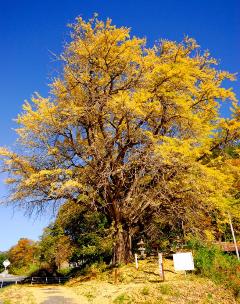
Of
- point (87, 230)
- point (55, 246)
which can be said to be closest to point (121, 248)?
point (87, 230)

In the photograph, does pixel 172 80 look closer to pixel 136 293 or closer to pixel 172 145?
pixel 172 145

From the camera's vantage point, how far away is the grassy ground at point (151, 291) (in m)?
10.2

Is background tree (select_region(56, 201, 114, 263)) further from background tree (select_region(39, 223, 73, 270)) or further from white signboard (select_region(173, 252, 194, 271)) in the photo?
white signboard (select_region(173, 252, 194, 271))

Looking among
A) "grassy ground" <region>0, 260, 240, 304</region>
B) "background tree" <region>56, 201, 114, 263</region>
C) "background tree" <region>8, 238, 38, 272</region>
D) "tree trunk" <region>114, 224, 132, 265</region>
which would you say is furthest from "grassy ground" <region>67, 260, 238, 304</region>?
"background tree" <region>8, 238, 38, 272</region>

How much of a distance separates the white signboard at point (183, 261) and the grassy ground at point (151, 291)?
1.51ft

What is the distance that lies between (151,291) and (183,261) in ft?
6.43

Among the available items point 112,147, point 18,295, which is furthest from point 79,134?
point 18,295

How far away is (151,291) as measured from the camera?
10.7 m

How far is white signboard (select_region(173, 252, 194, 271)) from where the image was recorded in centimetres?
1194

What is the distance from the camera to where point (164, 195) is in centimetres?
1647

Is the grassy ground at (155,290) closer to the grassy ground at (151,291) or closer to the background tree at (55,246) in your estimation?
the grassy ground at (151,291)

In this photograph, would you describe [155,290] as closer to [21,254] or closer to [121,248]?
[121,248]

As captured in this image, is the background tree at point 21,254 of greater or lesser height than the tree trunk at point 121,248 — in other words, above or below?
above

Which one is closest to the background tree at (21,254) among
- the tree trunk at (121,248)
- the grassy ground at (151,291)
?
the tree trunk at (121,248)
